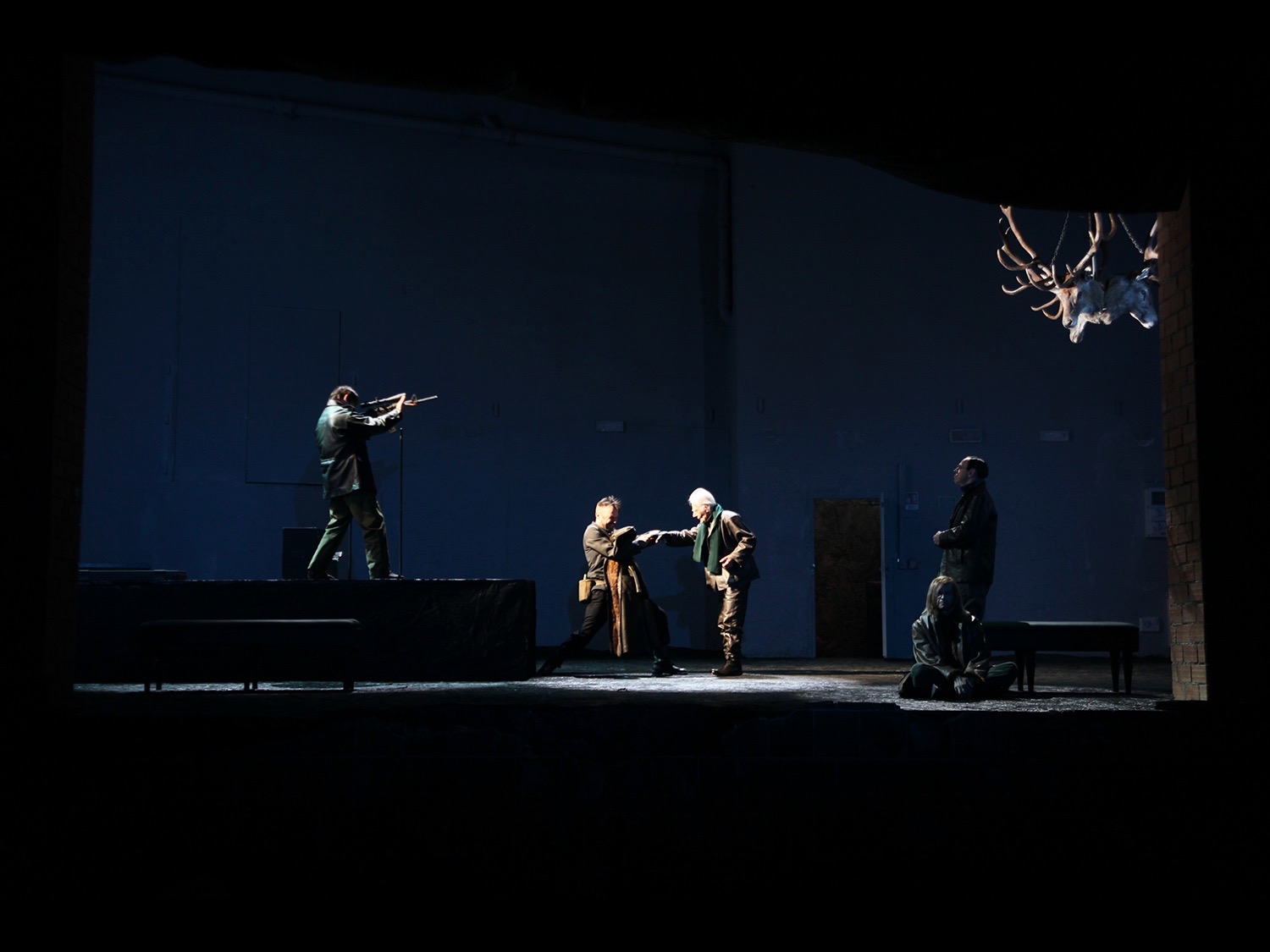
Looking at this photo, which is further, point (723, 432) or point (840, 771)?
point (723, 432)

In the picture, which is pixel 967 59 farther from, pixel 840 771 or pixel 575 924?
pixel 575 924

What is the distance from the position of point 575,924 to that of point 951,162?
152 inches

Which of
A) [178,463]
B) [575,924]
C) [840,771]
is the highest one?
[178,463]

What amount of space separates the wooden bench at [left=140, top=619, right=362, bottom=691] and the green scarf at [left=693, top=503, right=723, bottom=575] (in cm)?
330

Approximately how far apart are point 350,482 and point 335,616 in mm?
1166

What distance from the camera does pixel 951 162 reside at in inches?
208

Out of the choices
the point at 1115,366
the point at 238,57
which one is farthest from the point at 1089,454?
the point at 238,57

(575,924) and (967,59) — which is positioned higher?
(967,59)

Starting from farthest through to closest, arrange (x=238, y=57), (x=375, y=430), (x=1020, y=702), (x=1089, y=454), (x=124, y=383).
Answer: (x=1089, y=454) < (x=124, y=383) < (x=375, y=430) < (x=1020, y=702) < (x=238, y=57)

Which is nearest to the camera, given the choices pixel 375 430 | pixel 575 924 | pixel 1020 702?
pixel 575 924

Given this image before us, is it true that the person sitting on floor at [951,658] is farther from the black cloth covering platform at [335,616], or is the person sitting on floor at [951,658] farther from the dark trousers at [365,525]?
the dark trousers at [365,525]

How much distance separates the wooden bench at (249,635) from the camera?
286 inches

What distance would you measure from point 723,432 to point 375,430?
19.9 feet

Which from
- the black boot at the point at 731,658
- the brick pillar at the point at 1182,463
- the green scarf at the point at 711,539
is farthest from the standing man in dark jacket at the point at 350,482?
the brick pillar at the point at 1182,463
